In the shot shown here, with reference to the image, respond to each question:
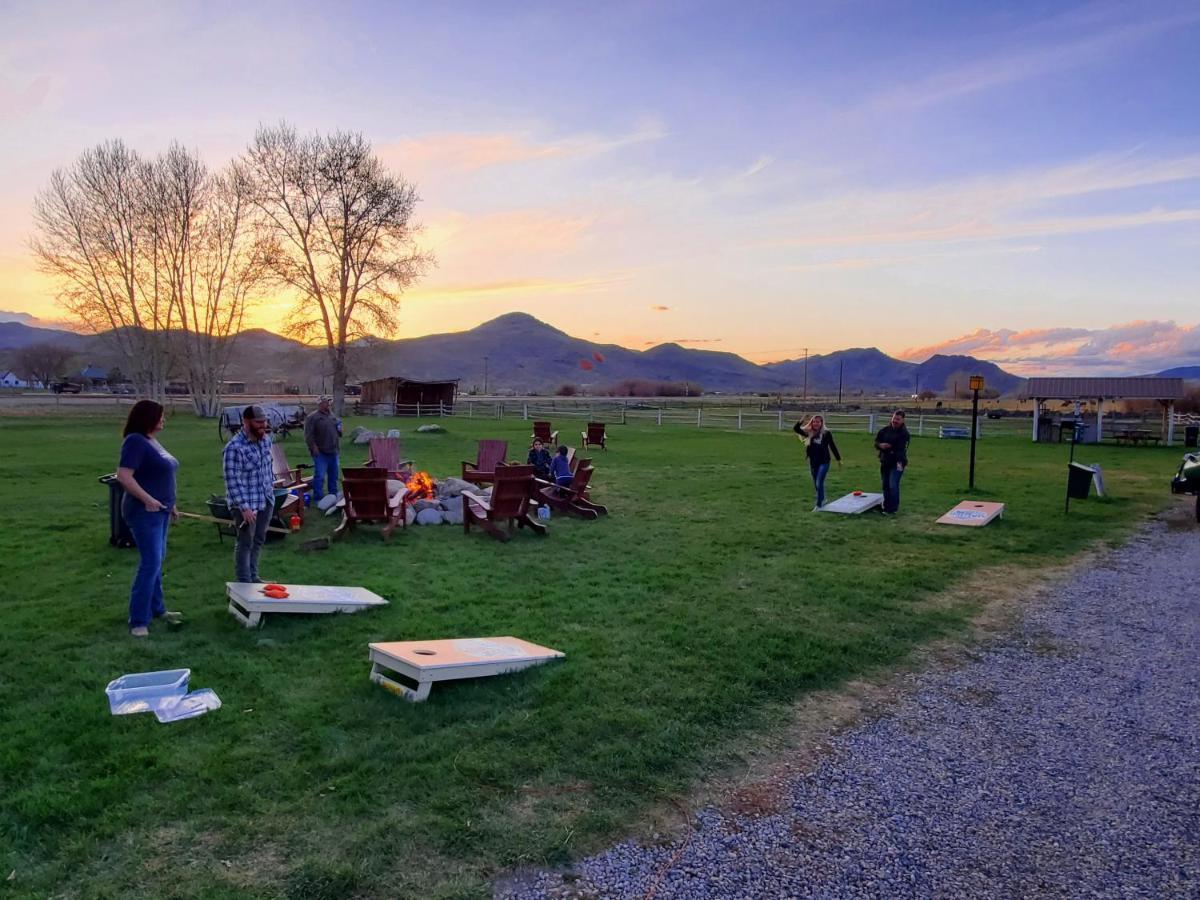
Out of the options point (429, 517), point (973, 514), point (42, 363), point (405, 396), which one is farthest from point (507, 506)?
point (42, 363)

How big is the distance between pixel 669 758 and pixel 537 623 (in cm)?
248

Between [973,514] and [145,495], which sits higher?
[145,495]

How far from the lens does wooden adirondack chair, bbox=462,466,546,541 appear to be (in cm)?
986

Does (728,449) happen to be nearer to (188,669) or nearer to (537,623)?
(537,623)

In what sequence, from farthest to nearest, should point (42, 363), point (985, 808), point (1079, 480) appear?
point (42, 363) < point (1079, 480) < point (985, 808)

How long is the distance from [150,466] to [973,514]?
1104 centimetres

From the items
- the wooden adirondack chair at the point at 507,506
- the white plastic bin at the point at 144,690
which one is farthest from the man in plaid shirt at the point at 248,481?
the wooden adirondack chair at the point at 507,506

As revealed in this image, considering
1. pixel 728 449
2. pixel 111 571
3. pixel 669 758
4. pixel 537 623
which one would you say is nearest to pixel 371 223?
pixel 728 449

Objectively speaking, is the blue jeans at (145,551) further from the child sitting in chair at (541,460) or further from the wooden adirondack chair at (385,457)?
the child sitting in chair at (541,460)

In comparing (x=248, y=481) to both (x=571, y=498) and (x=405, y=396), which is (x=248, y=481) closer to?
(x=571, y=498)

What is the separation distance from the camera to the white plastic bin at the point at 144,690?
4.50 meters

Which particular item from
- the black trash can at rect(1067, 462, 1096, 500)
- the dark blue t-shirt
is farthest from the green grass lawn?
the black trash can at rect(1067, 462, 1096, 500)

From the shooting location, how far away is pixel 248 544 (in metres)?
6.80

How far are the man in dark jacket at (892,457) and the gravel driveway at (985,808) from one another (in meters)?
6.63
